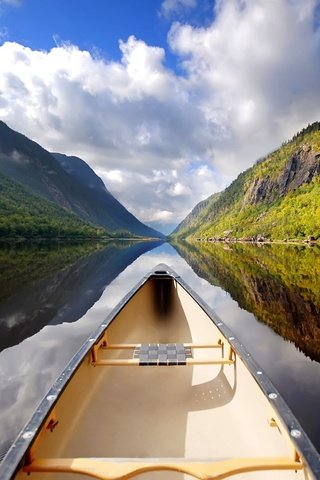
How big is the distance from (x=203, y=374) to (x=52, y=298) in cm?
1149

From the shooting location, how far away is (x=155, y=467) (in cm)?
281

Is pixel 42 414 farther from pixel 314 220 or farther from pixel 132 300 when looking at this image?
pixel 314 220

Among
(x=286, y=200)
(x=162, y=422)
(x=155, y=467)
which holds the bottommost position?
(x=162, y=422)

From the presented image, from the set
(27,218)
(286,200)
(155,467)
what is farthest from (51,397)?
(286,200)

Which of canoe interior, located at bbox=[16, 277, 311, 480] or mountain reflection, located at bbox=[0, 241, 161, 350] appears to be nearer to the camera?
canoe interior, located at bbox=[16, 277, 311, 480]

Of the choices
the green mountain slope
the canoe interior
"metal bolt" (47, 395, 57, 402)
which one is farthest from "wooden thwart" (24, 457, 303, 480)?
the green mountain slope

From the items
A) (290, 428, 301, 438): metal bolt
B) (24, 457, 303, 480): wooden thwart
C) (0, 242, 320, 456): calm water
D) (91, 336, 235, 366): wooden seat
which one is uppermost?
(290, 428, 301, 438): metal bolt

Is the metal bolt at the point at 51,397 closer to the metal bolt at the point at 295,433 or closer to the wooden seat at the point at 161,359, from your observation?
the wooden seat at the point at 161,359

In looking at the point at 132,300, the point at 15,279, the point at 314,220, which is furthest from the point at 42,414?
the point at 314,220

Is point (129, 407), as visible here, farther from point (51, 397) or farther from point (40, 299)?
point (40, 299)

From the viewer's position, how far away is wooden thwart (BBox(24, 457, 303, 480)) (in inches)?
107

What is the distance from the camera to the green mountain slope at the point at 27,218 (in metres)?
96.4

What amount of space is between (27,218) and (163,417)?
112716 millimetres

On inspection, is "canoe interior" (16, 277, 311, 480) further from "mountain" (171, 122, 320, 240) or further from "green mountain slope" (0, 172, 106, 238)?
"green mountain slope" (0, 172, 106, 238)
